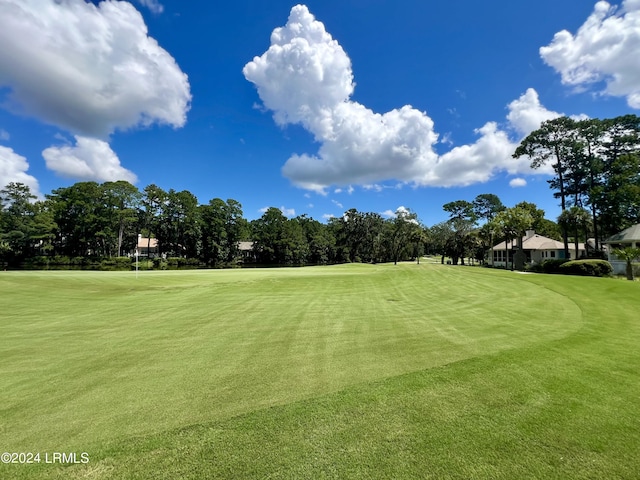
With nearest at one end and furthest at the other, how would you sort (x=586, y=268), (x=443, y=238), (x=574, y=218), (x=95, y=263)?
(x=586, y=268) → (x=574, y=218) → (x=95, y=263) → (x=443, y=238)

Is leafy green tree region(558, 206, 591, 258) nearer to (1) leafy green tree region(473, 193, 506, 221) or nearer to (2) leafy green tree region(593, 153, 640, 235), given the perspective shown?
(2) leafy green tree region(593, 153, 640, 235)

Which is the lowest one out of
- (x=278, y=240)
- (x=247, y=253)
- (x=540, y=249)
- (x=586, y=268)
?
(x=586, y=268)

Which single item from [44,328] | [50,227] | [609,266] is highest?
[50,227]

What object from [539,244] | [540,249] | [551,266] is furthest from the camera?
[539,244]

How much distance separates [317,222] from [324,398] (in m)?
87.9

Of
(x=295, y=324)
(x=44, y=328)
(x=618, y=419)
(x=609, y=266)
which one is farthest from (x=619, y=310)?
(x=609, y=266)

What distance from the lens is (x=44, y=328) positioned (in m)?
8.34

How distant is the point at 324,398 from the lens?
4070mm

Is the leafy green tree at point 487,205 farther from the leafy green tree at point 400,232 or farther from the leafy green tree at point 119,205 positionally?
the leafy green tree at point 119,205

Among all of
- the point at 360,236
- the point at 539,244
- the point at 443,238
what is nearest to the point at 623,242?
the point at 539,244

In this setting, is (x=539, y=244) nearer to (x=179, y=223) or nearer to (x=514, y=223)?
(x=514, y=223)

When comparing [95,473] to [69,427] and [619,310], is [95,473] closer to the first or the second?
[69,427]

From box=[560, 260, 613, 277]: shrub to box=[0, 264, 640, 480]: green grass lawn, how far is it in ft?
73.2

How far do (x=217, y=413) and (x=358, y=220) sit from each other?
79987 millimetres
